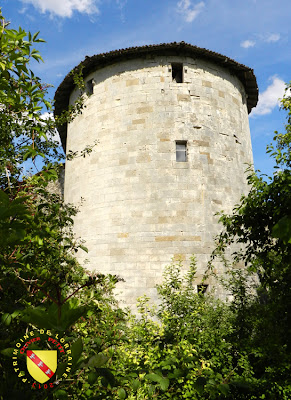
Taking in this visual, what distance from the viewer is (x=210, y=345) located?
4500 mm

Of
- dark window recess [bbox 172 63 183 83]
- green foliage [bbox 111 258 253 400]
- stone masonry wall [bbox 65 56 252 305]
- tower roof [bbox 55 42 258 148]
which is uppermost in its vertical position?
tower roof [bbox 55 42 258 148]

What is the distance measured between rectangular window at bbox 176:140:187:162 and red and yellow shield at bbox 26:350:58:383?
807 centimetres

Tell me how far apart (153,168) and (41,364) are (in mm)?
7774

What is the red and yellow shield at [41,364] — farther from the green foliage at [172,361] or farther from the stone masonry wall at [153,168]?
the stone masonry wall at [153,168]

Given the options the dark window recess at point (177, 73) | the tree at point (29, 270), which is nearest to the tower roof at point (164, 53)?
the dark window recess at point (177, 73)

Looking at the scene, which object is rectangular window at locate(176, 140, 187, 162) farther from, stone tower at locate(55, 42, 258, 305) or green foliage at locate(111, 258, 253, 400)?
green foliage at locate(111, 258, 253, 400)

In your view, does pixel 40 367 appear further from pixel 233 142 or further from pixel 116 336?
pixel 233 142

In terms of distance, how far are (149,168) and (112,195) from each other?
4.20 feet

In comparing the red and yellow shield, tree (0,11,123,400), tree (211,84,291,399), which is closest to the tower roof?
tree (211,84,291,399)

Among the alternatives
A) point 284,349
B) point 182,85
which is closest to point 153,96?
point 182,85

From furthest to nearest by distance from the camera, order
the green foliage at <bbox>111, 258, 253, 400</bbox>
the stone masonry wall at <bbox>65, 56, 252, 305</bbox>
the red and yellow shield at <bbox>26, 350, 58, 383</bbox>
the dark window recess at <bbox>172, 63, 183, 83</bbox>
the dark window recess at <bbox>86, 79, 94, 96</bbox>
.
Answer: the dark window recess at <bbox>86, 79, 94, 96</bbox> < the dark window recess at <bbox>172, 63, 183, 83</bbox> < the stone masonry wall at <bbox>65, 56, 252, 305</bbox> < the green foliage at <bbox>111, 258, 253, 400</bbox> < the red and yellow shield at <bbox>26, 350, 58, 383</bbox>

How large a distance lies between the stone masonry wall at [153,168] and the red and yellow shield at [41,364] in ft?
22.3

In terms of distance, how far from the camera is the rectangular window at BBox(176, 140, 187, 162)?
388 inches

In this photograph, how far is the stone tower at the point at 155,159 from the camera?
30.1ft
